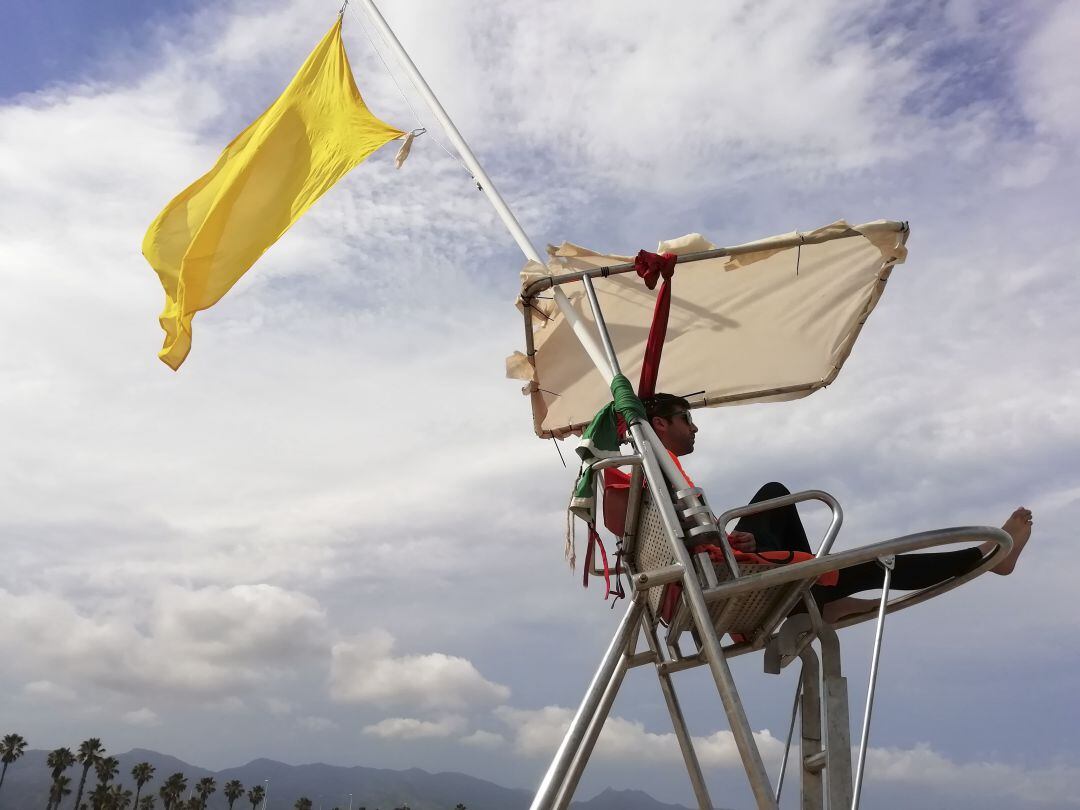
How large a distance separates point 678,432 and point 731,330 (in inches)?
93.8

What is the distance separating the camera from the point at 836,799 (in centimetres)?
468

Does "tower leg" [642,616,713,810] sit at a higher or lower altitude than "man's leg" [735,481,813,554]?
lower

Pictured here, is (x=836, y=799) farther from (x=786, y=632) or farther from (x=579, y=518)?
(x=579, y=518)

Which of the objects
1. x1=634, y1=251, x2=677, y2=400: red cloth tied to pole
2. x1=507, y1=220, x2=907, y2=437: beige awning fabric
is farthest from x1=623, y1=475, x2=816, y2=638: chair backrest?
x1=507, y1=220, x2=907, y2=437: beige awning fabric

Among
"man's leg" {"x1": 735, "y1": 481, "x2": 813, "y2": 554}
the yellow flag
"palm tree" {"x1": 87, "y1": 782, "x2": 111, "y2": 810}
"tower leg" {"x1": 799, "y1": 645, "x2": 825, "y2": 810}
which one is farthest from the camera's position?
"palm tree" {"x1": 87, "y1": 782, "x2": 111, "y2": 810}

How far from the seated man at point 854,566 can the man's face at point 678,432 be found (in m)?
0.19

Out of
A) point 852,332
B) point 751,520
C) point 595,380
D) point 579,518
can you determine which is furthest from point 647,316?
point 579,518

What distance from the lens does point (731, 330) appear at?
808 cm

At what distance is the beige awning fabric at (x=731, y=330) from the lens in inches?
304

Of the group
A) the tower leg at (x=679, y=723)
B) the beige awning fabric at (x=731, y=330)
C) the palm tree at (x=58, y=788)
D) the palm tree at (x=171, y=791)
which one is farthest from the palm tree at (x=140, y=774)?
the tower leg at (x=679, y=723)

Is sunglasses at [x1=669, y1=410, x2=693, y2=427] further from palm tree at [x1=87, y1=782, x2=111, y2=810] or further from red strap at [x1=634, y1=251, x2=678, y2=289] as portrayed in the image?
palm tree at [x1=87, y1=782, x2=111, y2=810]

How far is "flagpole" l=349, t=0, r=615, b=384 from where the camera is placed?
18.3ft

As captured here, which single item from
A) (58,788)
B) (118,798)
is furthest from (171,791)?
(58,788)

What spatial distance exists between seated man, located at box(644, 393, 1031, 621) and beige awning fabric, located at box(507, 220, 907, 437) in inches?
88.2
